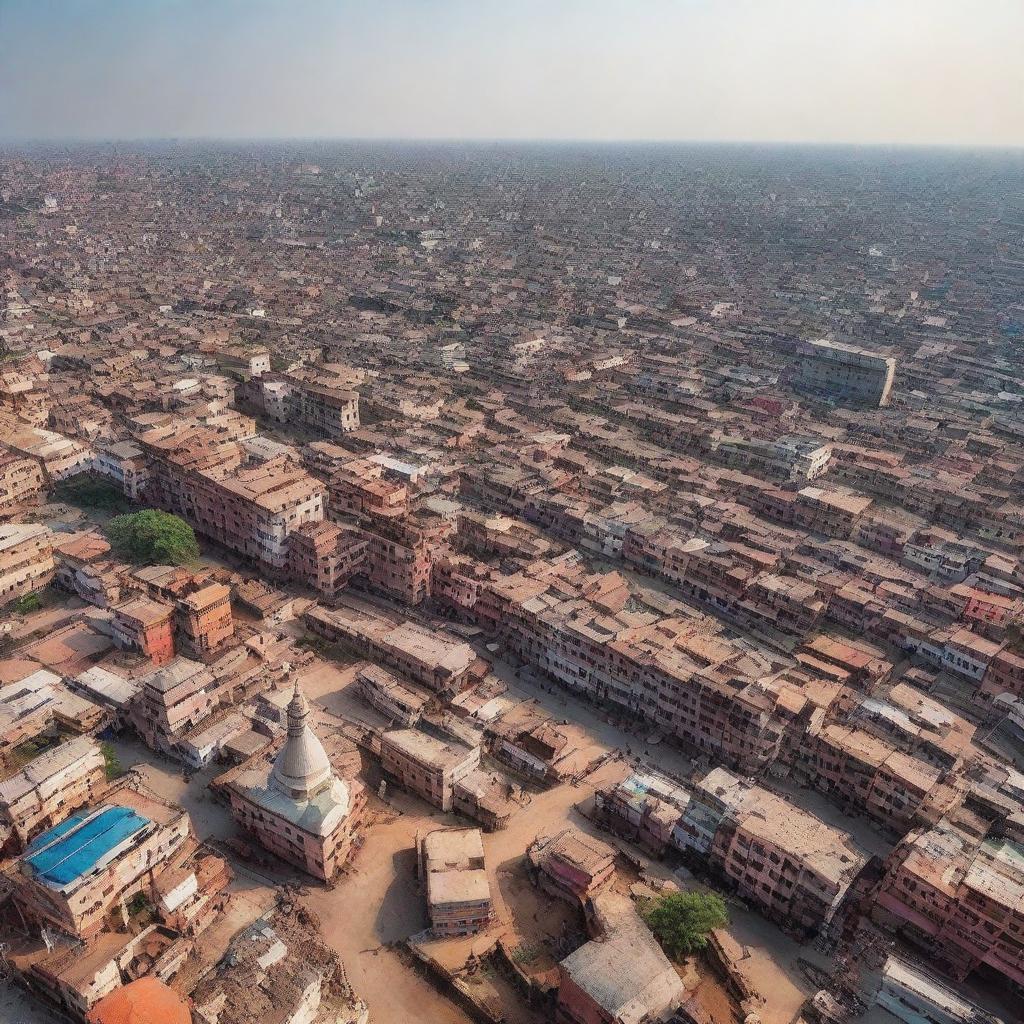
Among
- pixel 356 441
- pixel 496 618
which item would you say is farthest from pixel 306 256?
pixel 496 618

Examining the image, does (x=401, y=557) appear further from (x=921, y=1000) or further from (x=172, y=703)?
(x=921, y=1000)

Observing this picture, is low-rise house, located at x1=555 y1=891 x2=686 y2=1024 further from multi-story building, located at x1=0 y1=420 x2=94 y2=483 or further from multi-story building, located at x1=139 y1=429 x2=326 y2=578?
multi-story building, located at x1=0 y1=420 x2=94 y2=483

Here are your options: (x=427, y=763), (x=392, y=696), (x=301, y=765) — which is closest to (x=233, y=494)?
(x=392, y=696)

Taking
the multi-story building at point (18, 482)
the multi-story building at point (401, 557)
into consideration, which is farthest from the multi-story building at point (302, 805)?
the multi-story building at point (18, 482)

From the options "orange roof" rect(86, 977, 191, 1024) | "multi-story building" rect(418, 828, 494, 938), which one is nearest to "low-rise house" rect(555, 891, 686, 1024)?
"multi-story building" rect(418, 828, 494, 938)

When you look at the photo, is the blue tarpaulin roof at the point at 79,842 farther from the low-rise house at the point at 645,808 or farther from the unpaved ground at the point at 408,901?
the low-rise house at the point at 645,808

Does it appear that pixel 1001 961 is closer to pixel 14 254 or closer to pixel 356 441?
pixel 356 441

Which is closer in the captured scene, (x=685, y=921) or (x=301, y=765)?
(x=685, y=921)
